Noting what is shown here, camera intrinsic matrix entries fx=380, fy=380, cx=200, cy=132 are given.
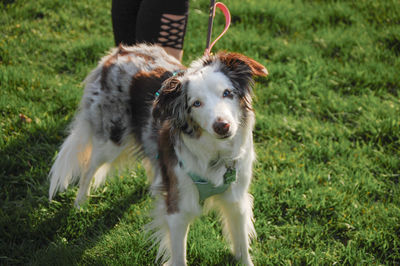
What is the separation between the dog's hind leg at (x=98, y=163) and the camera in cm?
320

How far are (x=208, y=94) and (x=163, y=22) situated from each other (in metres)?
1.28

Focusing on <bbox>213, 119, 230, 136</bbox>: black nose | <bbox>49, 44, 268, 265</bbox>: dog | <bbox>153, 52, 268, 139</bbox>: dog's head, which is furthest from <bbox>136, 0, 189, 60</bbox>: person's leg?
<bbox>213, 119, 230, 136</bbox>: black nose

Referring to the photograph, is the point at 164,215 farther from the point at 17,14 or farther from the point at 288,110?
the point at 17,14

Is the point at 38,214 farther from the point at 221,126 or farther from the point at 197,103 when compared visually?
the point at 221,126

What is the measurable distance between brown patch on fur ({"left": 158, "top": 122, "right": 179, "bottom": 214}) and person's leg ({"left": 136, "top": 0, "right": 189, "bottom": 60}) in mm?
995

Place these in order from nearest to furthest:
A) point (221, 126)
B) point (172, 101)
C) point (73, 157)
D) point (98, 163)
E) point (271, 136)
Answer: point (221, 126), point (172, 101), point (98, 163), point (73, 157), point (271, 136)

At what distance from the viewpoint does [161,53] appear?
312 centimetres

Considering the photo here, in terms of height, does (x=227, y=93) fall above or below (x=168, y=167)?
above

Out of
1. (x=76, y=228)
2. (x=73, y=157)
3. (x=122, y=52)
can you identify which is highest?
(x=122, y=52)

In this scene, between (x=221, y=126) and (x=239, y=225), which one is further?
(x=239, y=225)

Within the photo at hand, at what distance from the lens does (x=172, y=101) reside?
2.29 m

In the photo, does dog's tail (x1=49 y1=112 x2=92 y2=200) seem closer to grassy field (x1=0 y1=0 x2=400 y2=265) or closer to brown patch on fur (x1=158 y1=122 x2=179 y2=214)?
grassy field (x1=0 y1=0 x2=400 y2=265)

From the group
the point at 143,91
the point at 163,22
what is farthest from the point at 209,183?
the point at 163,22

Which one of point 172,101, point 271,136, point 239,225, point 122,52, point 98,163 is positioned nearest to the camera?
point 172,101
